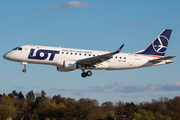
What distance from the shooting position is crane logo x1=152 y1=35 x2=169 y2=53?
175ft

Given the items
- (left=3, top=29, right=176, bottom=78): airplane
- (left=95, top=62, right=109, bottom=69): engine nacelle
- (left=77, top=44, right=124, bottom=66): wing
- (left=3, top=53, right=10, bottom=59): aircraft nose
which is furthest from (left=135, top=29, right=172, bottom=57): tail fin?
(left=3, top=53, right=10, bottom=59): aircraft nose

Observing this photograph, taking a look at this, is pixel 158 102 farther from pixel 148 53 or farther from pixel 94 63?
pixel 94 63

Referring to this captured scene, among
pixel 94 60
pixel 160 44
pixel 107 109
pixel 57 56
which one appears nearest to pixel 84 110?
pixel 107 109

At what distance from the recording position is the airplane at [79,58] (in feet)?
149

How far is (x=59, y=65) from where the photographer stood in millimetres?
45844

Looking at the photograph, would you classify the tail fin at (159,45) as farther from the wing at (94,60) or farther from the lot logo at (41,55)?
the lot logo at (41,55)

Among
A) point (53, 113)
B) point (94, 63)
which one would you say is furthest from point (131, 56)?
point (53, 113)

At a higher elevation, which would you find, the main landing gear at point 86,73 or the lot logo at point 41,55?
the lot logo at point 41,55

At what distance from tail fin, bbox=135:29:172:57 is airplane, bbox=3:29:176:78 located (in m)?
1.57

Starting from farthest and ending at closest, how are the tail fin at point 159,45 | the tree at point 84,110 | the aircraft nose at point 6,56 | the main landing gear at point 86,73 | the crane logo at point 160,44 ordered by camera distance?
the tree at point 84,110 → the crane logo at point 160,44 → the tail fin at point 159,45 → the main landing gear at point 86,73 → the aircraft nose at point 6,56

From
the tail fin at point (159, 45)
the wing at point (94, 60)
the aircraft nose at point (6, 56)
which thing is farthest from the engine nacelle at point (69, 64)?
the tail fin at point (159, 45)

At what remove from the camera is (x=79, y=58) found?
46562 millimetres

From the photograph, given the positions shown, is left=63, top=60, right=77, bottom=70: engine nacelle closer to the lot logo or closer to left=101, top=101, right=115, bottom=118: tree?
the lot logo

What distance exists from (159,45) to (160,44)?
388 mm
